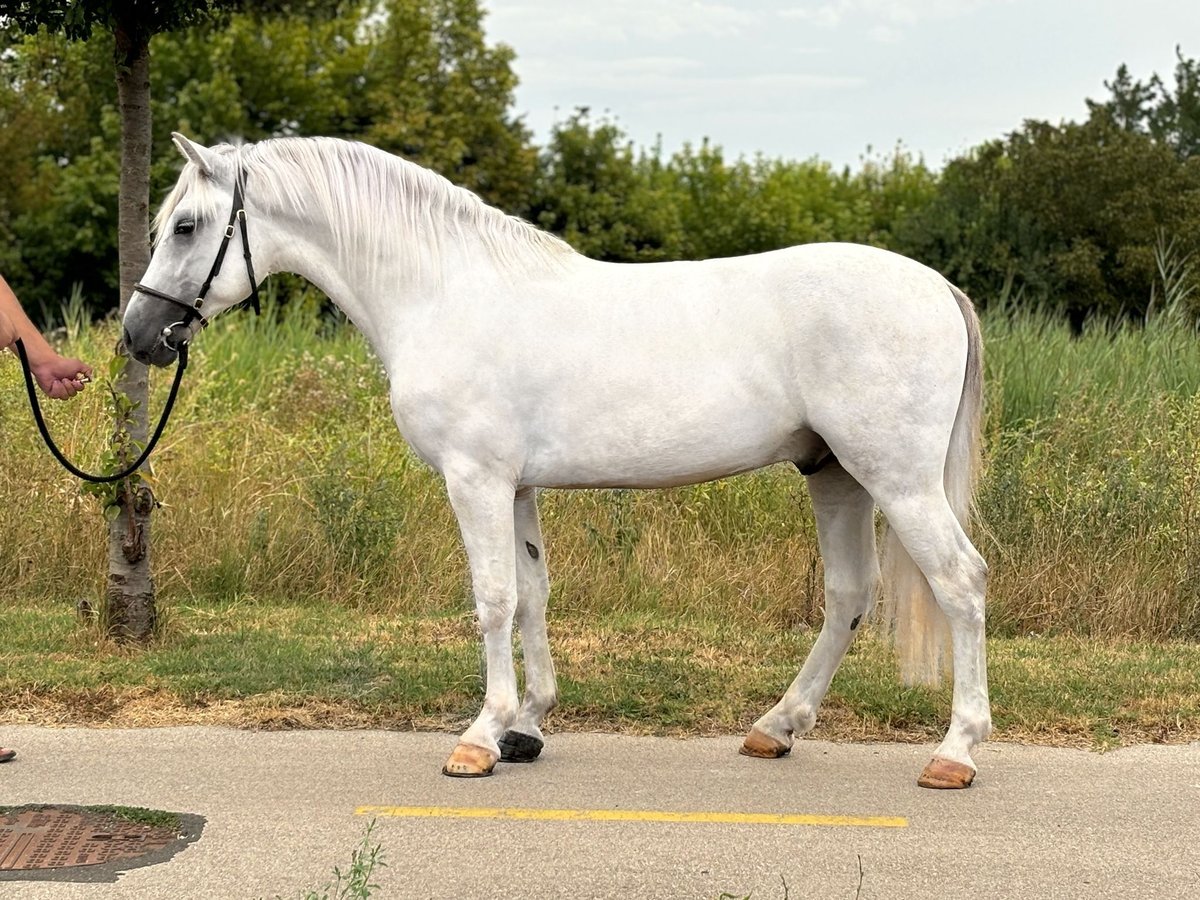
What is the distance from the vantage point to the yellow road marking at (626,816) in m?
4.44

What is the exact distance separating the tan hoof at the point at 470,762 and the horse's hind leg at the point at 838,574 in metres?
1.04

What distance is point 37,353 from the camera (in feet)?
14.8

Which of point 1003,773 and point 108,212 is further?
point 108,212

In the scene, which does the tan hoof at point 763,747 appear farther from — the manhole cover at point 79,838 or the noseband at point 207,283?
the noseband at point 207,283

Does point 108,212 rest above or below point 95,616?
above

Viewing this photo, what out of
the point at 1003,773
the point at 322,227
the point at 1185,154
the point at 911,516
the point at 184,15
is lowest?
the point at 1003,773

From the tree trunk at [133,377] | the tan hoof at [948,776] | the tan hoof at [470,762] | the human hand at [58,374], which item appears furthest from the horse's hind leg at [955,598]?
the tree trunk at [133,377]

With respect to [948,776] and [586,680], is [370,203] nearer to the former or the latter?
[586,680]

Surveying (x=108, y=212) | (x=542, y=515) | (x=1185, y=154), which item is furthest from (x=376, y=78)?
(x=542, y=515)

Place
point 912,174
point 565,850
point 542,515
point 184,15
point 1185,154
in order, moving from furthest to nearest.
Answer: point 912,174 < point 1185,154 < point 542,515 < point 184,15 < point 565,850

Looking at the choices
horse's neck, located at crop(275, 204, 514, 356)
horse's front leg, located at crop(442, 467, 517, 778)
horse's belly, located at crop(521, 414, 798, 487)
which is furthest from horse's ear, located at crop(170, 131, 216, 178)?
horse's belly, located at crop(521, 414, 798, 487)

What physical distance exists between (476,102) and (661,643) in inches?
1172

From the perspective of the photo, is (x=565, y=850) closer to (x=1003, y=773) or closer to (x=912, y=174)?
(x=1003, y=773)

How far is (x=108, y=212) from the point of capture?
31.3 meters
